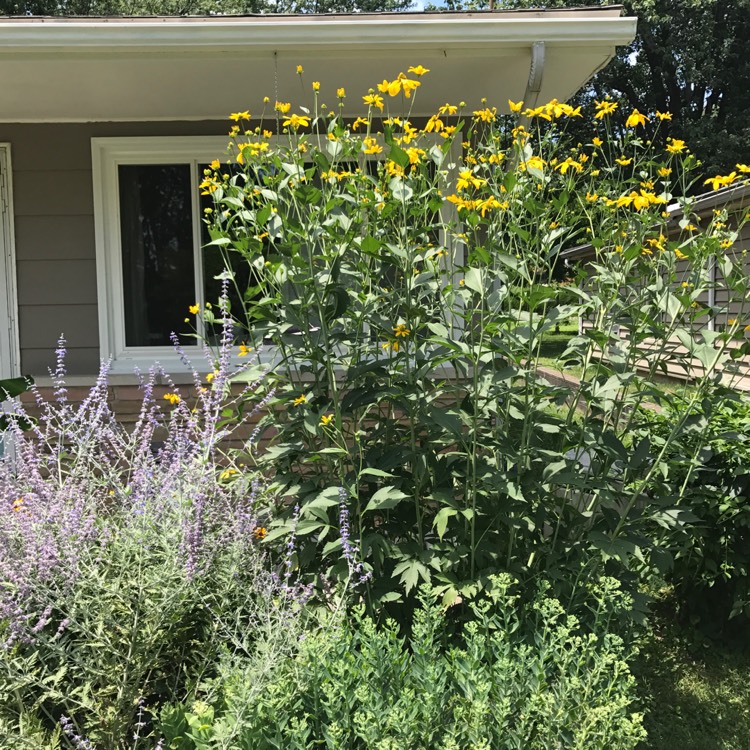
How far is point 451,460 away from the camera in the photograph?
2.38 metres

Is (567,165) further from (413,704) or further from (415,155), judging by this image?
(413,704)

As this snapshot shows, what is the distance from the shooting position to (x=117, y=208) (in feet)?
14.3

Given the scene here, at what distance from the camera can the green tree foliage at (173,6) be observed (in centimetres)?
1803

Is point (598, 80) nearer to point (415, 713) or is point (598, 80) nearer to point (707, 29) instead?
point (707, 29)

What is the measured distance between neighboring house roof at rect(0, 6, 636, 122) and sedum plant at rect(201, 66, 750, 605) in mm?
1004

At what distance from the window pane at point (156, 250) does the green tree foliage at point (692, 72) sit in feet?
60.2

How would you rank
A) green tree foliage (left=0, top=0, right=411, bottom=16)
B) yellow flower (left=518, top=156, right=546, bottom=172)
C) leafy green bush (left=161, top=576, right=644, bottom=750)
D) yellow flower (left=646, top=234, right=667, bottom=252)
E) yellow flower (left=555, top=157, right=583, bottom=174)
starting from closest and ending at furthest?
leafy green bush (left=161, top=576, right=644, bottom=750)
yellow flower (left=518, top=156, right=546, bottom=172)
yellow flower (left=555, top=157, right=583, bottom=174)
yellow flower (left=646, top=234, right=667, bottom=252)
green tree foliage (left=0, top=0, right=411, bottom=16)

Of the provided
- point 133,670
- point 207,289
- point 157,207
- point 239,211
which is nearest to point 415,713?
point 133,670

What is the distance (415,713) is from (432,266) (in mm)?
1410

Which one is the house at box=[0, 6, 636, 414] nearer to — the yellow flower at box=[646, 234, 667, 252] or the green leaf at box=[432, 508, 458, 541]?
the yellow flower at box=[646, 234, 667, 252]

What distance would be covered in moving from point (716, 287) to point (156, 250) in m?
3.50

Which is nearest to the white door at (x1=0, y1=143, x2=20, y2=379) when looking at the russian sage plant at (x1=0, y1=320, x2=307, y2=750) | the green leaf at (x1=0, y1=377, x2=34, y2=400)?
the green leaf at (x1=0, y1=377, x2=34, y2=400)

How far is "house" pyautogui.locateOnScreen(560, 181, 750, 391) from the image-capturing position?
230cm

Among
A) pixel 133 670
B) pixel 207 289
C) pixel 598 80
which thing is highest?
pixel 598 80
